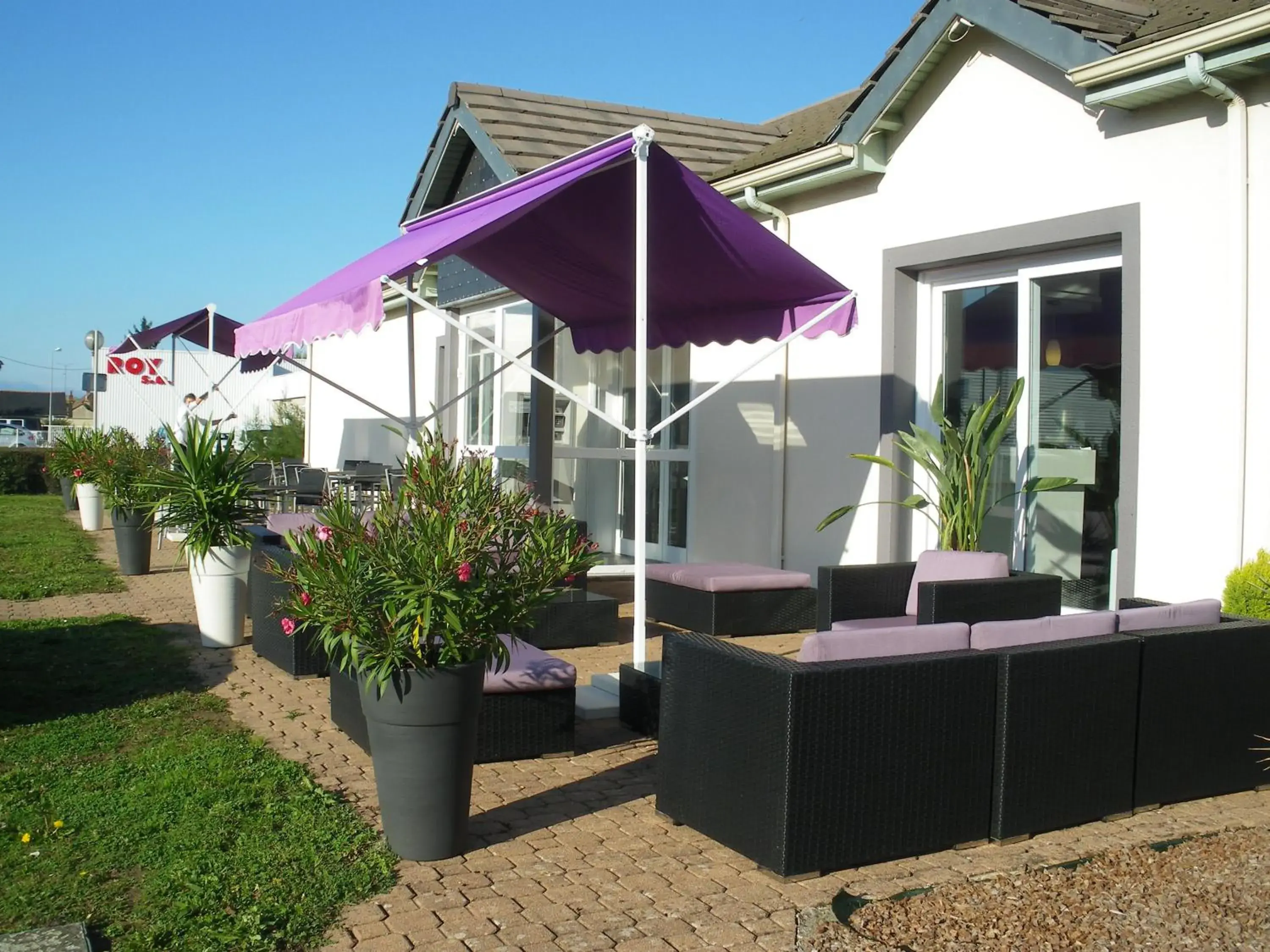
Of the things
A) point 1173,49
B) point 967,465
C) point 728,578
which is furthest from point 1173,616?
point 728,578

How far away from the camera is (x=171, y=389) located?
34438mm

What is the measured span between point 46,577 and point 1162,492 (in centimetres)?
1008

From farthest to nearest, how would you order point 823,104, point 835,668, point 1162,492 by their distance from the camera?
point 823,104 < point 1162,492 < point 835,668

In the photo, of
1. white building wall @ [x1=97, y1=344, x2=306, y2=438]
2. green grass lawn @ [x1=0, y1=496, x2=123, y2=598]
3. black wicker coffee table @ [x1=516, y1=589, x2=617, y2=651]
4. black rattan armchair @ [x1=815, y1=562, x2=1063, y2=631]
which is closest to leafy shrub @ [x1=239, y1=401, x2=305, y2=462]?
white building wall @ [x1=97, y1=344, x2=306, y2=438]

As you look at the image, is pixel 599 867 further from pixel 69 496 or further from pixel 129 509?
pixel 69 496

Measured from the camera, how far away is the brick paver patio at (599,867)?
12.0ft

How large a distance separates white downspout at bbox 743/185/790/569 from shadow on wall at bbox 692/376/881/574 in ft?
0.10

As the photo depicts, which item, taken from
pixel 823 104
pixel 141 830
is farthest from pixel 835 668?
pixel 823 104

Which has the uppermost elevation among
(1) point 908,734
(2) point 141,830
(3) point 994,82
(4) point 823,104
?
(4) point 823,104

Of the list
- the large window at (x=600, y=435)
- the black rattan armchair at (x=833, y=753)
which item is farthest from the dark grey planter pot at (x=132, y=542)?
the black rattan armchair at (x=833, y=753)

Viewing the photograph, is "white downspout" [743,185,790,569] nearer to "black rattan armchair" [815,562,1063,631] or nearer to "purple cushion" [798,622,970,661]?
"black rattan armchair" [815,562,1063,631]

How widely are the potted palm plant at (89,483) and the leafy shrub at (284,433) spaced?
12.2 feet

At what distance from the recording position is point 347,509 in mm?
4324

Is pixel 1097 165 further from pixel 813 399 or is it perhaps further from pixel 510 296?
pixel 510 296
